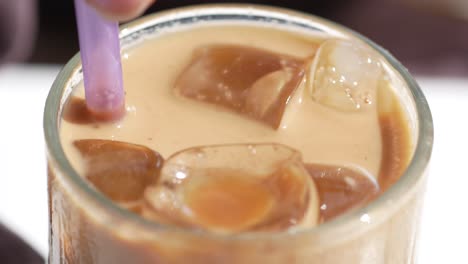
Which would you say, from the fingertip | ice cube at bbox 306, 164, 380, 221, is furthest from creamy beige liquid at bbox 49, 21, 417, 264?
the fingertip

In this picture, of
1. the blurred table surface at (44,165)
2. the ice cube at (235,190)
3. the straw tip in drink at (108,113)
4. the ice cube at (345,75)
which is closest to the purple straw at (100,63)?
the straw tip in drink at (108,113)

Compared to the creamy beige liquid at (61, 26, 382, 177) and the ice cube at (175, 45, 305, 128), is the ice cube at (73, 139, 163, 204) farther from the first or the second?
the ice cube at (175, 45, 305, 128)

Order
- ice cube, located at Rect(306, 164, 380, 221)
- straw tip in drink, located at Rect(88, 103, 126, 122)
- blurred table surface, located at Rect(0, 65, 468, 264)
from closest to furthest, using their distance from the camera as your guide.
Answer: ice cube, located at Rect(306, 164, 380, 221) → straw tip in drink, located at Rect(88, 103, 126, 122) → blurred table surface, located at Rect(0, 65, 468, 264)

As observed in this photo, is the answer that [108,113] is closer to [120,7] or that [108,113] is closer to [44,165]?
[120,7]

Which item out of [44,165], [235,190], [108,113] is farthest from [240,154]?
[44,165]

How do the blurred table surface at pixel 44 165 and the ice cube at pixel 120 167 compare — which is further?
the blurred table surface at pixel 44 165

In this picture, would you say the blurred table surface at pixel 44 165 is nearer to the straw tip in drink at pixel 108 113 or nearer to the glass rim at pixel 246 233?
the glass rim at pixel 246 233

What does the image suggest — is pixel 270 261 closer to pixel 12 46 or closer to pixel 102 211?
pixel 102 211
